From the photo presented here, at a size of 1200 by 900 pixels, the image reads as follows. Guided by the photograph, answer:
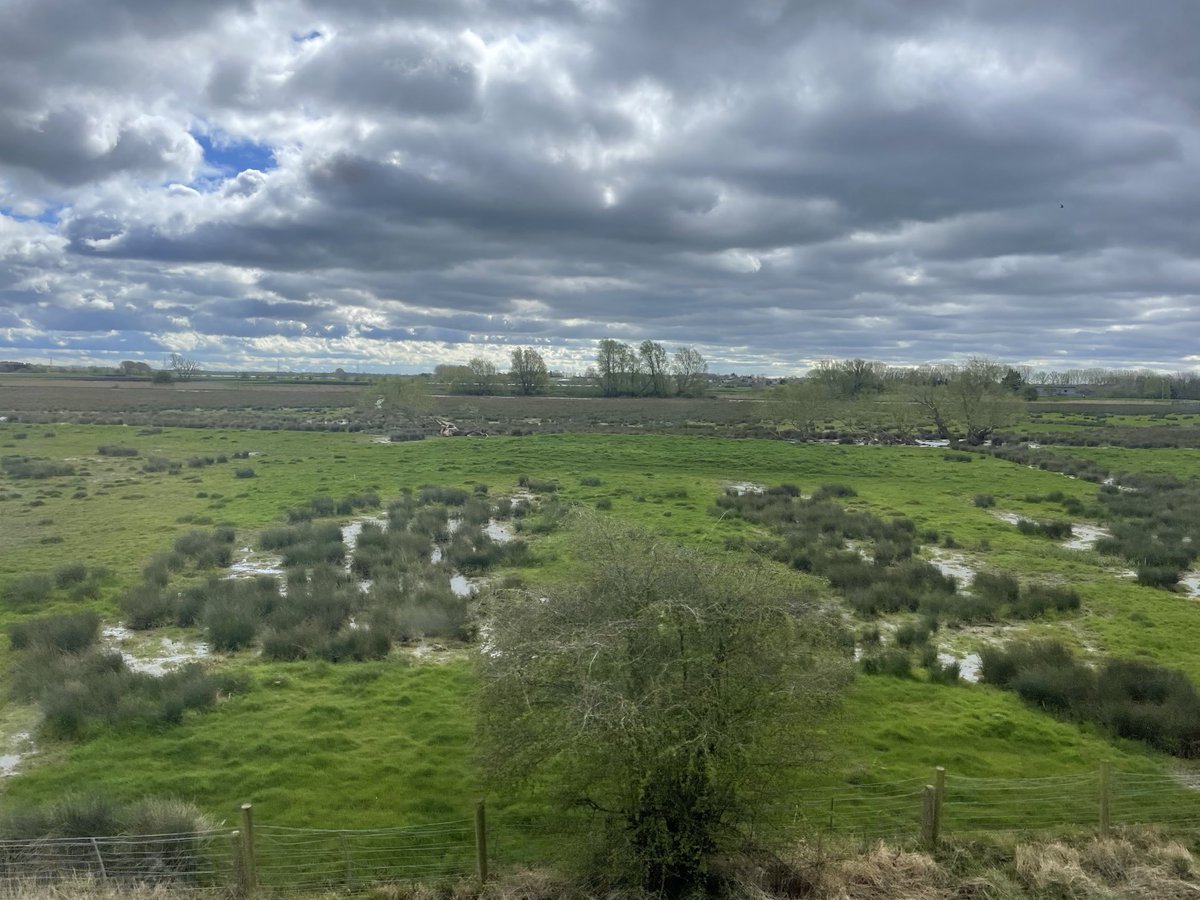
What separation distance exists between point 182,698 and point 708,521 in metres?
20.4

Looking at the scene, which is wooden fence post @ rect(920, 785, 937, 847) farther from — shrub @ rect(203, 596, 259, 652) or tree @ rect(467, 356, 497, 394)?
tree @ rect(467, 356, 497, 394)

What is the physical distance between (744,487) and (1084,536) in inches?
632

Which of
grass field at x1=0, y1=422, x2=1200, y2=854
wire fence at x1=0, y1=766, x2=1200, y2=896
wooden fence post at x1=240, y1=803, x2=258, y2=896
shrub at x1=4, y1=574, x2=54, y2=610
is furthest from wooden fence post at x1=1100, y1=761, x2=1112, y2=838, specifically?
shrub at x1=4, y1=574, x2=54, y2=610

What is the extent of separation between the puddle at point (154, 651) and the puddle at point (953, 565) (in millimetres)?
19467

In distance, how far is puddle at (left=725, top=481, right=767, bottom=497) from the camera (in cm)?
3812

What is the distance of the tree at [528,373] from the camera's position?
144250 millimetres

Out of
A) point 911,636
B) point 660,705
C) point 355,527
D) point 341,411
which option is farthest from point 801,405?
point 660,705

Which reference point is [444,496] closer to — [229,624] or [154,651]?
[229,624]

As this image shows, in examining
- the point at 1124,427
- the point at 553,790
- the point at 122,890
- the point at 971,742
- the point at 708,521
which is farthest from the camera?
the point at 1124,427

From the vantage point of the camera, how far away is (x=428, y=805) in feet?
33.9

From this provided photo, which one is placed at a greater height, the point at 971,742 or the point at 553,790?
the point at 553,790

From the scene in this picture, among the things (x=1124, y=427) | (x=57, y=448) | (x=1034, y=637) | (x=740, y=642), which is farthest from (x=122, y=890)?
(x=1124, y=427)

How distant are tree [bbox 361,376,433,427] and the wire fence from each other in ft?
253

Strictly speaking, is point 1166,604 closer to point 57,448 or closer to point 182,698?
point 182,698
